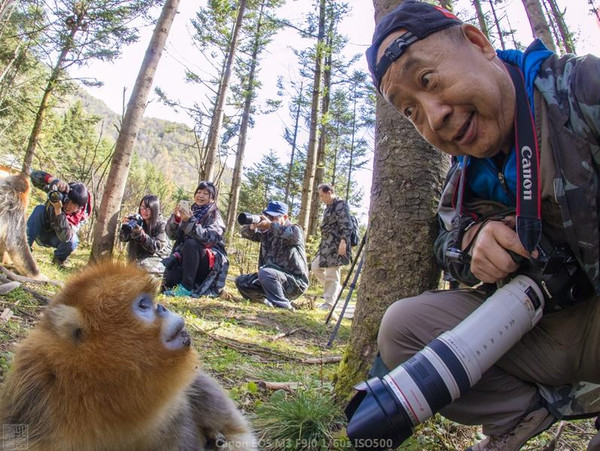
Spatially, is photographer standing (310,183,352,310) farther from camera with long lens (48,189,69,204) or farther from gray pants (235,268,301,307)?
camera with long lens (48,189,69,204)

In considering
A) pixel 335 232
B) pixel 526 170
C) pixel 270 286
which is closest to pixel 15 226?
pixel 270 286

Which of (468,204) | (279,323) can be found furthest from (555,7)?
(468,204)

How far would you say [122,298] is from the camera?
1563mm

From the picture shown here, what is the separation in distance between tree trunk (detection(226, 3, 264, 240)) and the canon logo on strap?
1307 centimetres

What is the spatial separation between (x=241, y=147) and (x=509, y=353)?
1655cm

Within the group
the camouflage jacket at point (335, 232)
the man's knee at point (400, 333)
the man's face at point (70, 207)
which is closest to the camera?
the man's knee at point (400, 333)

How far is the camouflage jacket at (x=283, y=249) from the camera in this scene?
7.70m

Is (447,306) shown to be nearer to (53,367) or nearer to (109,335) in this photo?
(109,335)

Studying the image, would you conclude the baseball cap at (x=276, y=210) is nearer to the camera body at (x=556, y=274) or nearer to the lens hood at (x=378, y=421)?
the camera body at (x=556, y=274)

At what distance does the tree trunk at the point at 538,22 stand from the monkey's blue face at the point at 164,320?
31.6ft

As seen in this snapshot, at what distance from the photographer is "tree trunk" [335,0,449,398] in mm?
2379

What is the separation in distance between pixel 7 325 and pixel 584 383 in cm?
378

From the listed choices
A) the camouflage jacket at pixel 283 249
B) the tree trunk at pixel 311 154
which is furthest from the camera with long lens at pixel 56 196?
the tree trunk at pixel 311 154

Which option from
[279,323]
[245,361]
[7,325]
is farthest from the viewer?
[279,323]
